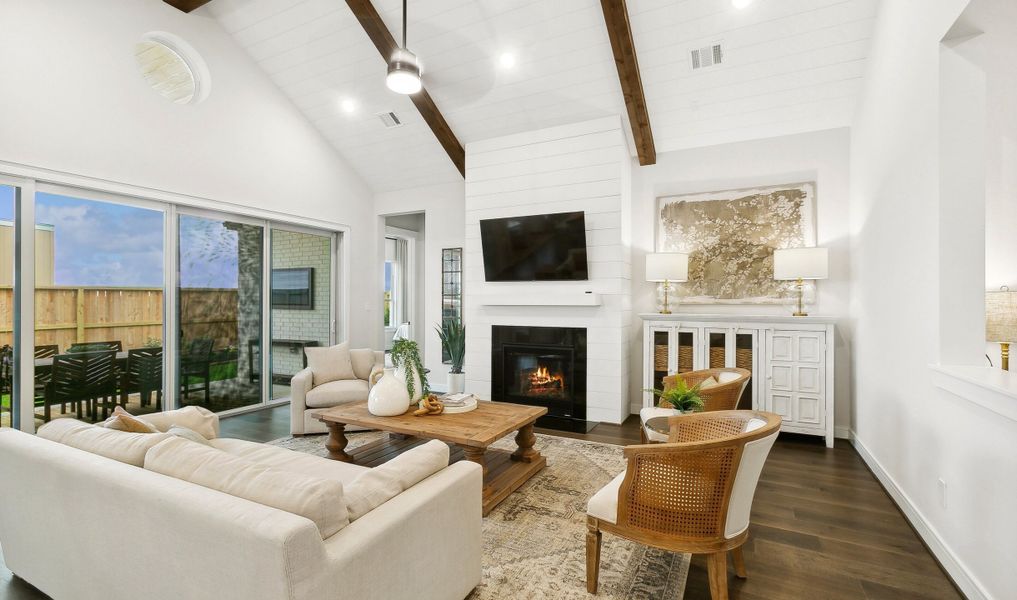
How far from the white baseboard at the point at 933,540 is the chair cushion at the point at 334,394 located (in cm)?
399

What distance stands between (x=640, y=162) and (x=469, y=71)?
1980 millimetres

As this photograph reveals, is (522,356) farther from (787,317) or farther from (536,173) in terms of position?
(787,317)

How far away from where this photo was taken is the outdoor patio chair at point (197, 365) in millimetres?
4609

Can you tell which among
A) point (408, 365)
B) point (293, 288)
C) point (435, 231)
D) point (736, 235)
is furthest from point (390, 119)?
point (736, 235)

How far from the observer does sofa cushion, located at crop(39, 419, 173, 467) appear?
5.61ft

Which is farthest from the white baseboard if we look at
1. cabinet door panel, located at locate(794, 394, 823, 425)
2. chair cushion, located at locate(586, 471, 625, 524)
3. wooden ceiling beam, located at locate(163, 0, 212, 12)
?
wooden ceiling beam, located at locate(163, 0, 212, 12)

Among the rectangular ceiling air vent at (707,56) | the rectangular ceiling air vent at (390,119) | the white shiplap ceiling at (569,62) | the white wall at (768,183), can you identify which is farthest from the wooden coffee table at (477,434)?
the rectangular ceiling air vent at (390,119)

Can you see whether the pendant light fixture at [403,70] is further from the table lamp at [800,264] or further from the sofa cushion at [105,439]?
the table lamp at [800,264]

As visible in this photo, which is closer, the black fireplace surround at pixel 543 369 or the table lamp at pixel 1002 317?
the table lamp at pixel 1002 317

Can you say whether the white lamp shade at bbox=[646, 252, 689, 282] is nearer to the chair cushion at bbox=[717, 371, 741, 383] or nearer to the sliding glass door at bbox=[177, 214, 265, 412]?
the chair cushion at bbox=[717, 371, 741, 383]

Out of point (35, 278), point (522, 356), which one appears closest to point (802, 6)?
point (522, 356)

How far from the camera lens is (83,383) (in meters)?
3.92

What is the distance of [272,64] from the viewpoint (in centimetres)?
504

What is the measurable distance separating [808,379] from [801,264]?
3.26 feet
